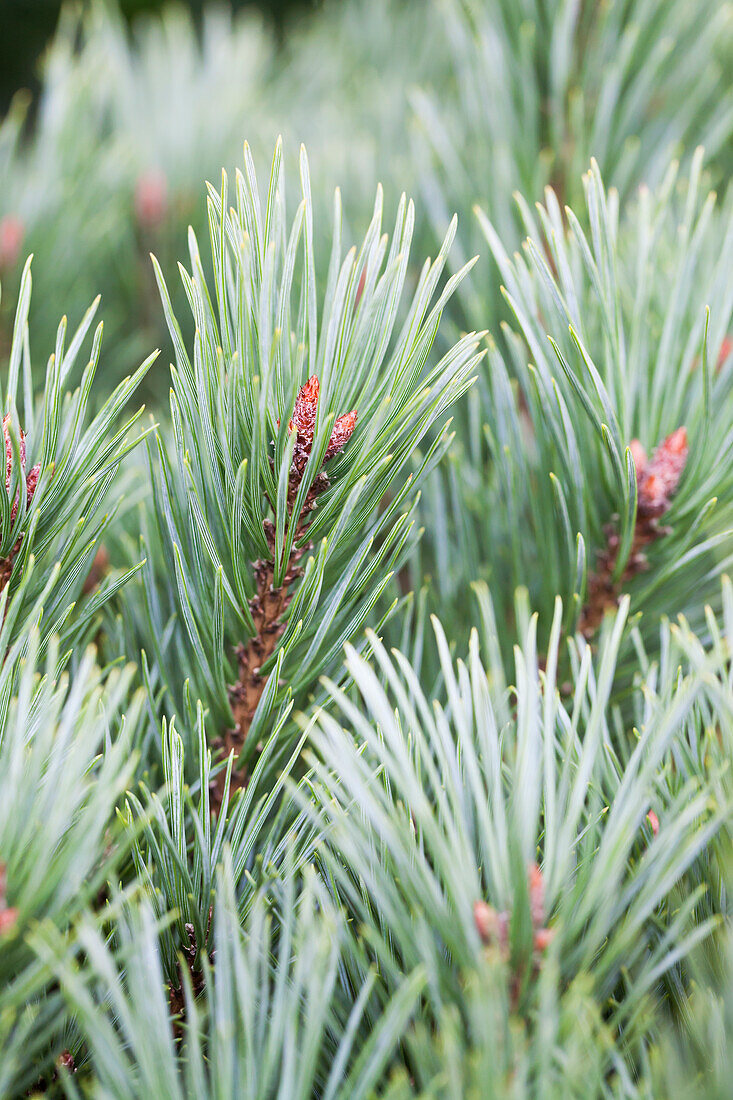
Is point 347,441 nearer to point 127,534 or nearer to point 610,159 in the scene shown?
point 127,534

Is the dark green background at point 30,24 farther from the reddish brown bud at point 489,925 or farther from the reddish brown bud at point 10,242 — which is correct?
the reddish brown bud at point 489,925

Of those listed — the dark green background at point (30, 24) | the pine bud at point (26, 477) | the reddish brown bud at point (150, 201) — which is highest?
the dark green background at point (30, 24)

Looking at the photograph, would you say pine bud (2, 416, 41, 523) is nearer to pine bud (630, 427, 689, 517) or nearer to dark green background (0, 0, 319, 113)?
pine bud (630, 427, 689, 517)

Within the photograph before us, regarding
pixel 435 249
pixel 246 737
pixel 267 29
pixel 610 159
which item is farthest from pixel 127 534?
pixel 267 29

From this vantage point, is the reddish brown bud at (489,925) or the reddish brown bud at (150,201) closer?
the reddish brown bud at (489,925)

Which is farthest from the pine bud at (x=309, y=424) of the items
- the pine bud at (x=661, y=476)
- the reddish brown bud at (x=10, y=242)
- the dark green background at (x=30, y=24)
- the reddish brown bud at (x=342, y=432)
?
the dark green background at (x=30, y=24)

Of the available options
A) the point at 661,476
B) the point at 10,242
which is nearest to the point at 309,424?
the point at 661,476

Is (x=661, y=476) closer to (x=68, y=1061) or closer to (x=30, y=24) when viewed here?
(x=68, y=1061)

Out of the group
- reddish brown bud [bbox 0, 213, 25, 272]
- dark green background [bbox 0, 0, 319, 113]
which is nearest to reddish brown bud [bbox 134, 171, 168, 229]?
reddish brown bud [bbox 0, 213, 25, 272]
